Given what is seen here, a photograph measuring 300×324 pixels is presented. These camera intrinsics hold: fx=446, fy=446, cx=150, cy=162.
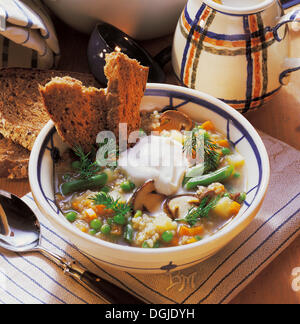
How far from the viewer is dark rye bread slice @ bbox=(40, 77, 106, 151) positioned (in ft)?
6.20

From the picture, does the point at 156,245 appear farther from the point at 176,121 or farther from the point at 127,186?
the point at 176,121

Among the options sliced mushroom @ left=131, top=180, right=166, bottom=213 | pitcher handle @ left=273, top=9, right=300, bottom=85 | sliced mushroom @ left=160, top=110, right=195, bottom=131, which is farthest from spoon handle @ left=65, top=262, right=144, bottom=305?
pitcher handle @ left=273, top=9, right=300, bottom=85

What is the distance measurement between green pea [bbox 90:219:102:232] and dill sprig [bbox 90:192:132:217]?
0.07m

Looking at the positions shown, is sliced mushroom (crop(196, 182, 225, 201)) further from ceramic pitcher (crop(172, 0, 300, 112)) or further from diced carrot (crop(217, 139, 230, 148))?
ceramic pitcher (crop(172, 0, 300, 112))

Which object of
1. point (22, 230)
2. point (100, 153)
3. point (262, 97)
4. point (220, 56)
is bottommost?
point (22, 230)

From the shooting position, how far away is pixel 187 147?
2.11m

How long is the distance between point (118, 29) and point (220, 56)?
0.79 meters

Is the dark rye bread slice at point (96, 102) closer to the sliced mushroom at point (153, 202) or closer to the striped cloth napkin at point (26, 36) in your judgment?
the sliced mushroom at point (153, 202)

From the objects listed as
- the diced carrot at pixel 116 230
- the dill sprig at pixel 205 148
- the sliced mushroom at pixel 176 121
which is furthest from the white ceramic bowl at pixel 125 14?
the diced carrot at pixel 116 230

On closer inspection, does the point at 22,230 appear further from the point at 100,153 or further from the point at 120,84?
the point at 120,84

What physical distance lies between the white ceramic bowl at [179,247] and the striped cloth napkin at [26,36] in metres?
0.84

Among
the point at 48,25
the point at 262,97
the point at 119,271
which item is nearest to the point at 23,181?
the point at 119,271

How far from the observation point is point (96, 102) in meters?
2.04

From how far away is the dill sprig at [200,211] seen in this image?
1.85m
